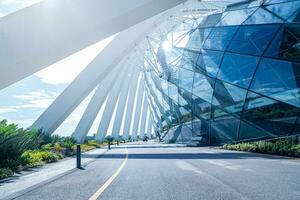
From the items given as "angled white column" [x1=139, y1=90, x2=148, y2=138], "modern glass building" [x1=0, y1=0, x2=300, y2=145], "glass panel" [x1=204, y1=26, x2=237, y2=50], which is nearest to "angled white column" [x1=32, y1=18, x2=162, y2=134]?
"modern glass building" [x1=0, y1=0, x2=300, y2=145]

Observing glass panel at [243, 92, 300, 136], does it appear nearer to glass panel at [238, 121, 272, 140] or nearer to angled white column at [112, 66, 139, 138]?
glass panel at [238, 121, 272, 140]

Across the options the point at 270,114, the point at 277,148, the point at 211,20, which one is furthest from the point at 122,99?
the point at 277,148

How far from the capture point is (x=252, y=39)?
2852cm

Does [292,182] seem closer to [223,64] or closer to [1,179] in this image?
[1,179]

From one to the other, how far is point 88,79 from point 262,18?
607 inches

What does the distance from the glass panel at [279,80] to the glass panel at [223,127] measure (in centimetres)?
454

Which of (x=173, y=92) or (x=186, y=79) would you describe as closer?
(x=186, y=79)

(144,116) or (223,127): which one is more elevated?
(144,116)

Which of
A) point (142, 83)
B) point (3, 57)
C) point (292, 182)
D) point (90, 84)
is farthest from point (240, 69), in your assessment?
point (142, 83)

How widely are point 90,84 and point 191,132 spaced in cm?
1285

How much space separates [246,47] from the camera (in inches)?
1136

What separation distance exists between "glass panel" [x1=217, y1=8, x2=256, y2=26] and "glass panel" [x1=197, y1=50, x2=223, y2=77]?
2441 millimetres

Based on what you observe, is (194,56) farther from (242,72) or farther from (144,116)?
(144,116)

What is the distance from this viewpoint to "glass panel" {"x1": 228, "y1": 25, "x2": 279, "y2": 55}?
27.3 meters
